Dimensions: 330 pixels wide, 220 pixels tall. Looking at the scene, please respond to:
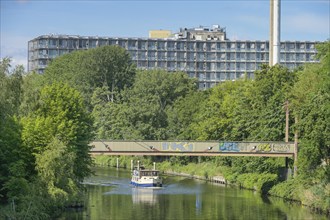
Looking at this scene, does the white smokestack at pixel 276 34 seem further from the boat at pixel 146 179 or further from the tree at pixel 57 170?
the tree at pixel 57 170

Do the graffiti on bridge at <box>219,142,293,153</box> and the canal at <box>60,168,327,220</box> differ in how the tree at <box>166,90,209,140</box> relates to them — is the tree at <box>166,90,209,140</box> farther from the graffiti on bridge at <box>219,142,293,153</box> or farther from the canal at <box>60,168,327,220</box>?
the graffiti on bridge at <box>219,142,293,153</box>

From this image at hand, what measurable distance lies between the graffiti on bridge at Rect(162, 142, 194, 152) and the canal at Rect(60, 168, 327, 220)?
192 inches

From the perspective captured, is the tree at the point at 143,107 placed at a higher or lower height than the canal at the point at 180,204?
higher

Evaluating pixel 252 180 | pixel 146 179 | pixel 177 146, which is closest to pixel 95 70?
pixel 146 179

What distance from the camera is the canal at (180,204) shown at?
228 ft

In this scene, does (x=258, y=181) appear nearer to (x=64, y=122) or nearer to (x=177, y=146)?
(x=177, y=146)

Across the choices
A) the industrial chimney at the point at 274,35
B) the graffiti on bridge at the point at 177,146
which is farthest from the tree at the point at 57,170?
the industrial chimney at the point at 274,35

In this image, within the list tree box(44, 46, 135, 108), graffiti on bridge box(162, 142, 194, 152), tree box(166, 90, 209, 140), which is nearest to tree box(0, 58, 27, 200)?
graffiti on bridge box(162, 142, 194, 152)

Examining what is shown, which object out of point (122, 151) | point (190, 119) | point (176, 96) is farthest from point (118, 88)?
point (122, 151)

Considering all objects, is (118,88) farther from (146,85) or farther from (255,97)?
(255,97)

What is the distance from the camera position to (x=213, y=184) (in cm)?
10381

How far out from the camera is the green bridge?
89.8 m

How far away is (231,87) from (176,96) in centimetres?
3351

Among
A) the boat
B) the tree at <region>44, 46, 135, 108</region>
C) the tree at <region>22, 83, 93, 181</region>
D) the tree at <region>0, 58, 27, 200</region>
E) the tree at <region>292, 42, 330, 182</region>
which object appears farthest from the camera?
the tree at <region>44, 46, 135, 108</region>
